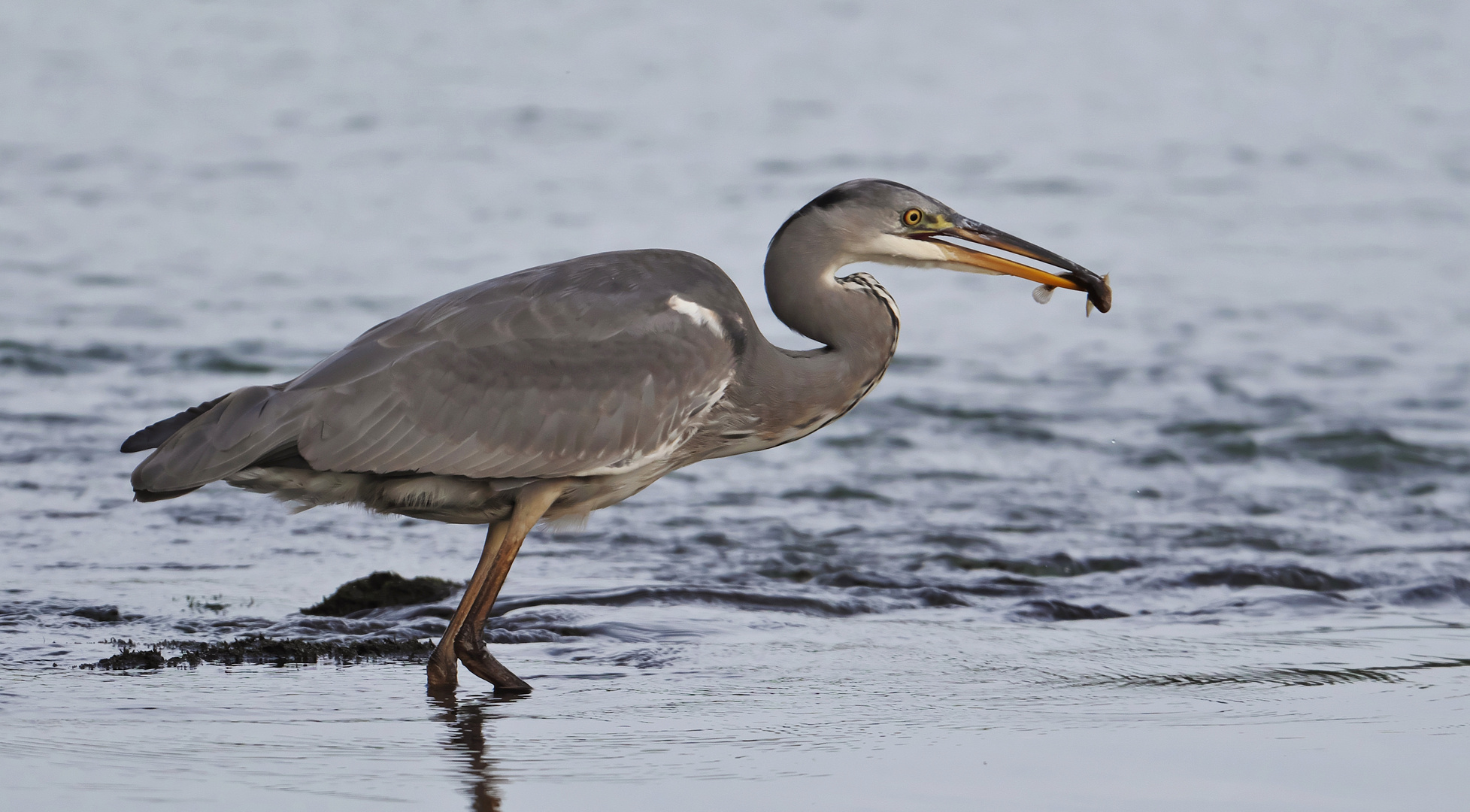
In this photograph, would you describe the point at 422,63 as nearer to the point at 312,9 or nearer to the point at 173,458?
the point at 312,9

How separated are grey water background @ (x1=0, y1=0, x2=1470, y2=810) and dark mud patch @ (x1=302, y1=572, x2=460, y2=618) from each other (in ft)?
0.78

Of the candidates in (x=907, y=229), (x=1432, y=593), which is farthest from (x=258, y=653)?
(x=1432, y=593)

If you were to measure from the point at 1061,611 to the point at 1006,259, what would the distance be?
179 cm

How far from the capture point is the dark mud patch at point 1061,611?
694 cm

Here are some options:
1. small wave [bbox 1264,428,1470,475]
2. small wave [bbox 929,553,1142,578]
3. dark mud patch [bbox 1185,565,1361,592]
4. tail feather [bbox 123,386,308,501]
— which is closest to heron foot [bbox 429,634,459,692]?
tail feather [bbox 123,386,308,501]

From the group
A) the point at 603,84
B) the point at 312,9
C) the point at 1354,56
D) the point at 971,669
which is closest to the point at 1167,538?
the point at 971,669

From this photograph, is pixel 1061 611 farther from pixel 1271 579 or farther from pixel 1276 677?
pixel 1276 677

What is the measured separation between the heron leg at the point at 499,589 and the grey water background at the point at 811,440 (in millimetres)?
90

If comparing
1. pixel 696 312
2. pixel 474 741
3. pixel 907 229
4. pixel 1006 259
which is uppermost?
pixel 907 229

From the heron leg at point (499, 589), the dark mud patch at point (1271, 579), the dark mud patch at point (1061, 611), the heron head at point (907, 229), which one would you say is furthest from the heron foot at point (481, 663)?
the dark mud patch at point (1271, 579)

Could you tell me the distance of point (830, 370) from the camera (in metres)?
5.79

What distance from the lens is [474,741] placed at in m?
4.66

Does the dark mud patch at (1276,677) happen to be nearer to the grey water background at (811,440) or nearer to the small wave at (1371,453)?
the grey water background at (811,440)

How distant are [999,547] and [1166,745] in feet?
12.1
